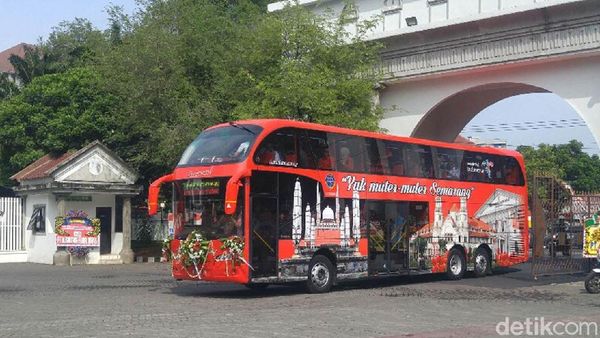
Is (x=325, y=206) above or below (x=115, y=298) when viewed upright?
above

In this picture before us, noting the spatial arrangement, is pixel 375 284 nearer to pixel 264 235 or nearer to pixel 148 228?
pixel 264 235

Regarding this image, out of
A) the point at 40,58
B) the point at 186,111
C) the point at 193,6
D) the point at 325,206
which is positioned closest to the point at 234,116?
the point at 186,111

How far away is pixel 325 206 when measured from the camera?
1769 cm

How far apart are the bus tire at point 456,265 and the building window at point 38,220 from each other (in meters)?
16.4

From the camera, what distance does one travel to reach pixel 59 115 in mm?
31156

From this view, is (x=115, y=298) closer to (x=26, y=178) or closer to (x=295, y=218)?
(x=295, y=218)

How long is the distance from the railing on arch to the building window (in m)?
0.51

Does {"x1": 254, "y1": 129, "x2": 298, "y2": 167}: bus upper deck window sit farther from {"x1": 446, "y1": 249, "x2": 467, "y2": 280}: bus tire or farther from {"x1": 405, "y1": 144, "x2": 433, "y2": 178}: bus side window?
{"x1": 446, "y1": 249, "x2": 467, "y2": 280}: bus tire

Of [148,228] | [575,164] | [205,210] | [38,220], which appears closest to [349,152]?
[205,210]

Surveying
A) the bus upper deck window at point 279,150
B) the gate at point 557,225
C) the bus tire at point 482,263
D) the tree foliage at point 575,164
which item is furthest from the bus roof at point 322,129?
the tree foliage at point 575,164

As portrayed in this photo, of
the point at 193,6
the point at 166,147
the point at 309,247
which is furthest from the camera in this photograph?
the point at 193,6

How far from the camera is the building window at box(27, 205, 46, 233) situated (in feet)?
98.4

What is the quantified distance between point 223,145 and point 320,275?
3.79 metres

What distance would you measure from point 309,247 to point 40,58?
25.7m
